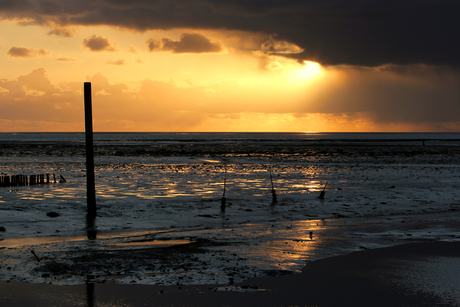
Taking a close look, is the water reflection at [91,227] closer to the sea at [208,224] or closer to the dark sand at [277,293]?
the sea at [208,224]

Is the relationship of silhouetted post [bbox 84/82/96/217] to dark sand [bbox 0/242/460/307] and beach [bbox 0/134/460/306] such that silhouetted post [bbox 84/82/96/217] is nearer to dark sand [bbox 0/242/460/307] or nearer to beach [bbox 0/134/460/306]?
beach [bbox 0/134/460/306]

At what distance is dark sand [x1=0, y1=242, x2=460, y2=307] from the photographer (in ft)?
23.2

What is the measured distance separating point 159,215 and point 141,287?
8855mm

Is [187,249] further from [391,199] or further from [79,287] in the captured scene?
[391,199]

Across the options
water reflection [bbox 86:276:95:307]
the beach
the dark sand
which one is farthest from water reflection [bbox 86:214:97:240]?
the dark sand

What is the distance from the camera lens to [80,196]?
2067 centimetres

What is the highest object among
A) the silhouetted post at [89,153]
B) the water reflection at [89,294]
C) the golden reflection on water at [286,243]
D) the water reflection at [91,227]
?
the silhouetted post at [89,153]

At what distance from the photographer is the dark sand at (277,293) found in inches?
279

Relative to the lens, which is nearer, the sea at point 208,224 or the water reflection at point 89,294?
the water reflection at point 89,294

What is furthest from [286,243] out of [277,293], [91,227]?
[91,227]

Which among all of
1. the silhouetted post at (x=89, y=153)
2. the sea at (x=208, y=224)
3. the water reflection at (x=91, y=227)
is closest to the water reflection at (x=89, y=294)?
the sea at (x=208, y=224)

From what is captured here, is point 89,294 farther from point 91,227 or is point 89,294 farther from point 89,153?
point 89,153

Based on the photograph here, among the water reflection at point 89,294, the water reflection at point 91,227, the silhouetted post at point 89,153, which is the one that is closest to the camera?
the water reflection at point 89,294

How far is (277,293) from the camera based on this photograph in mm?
7547
